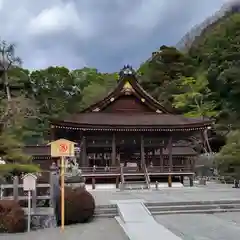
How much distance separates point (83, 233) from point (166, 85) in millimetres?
50537

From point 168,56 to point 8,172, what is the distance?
2158 inches

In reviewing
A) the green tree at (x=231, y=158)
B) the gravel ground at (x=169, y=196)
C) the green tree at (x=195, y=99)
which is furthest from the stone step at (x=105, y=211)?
the green tree at (x=195, y=99)

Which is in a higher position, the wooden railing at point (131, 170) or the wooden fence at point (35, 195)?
the wooden railing at point (131, 170)

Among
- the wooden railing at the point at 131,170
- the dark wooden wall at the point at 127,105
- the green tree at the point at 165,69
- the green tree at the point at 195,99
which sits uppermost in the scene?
the green tree at the point at 165,69

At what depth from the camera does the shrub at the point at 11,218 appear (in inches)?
479

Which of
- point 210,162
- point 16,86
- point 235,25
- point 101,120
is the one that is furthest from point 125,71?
point 235,25

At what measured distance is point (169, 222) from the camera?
506 inches

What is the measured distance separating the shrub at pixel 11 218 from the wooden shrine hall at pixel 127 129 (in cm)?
1504

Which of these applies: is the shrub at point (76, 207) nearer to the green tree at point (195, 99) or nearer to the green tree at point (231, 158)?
the green tree at point (231, 158)

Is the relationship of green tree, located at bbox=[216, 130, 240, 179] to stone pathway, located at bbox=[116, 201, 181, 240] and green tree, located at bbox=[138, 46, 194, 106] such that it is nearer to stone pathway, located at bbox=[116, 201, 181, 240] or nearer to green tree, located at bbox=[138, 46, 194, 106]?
stone pathway, located at bbox=[116, 201, 181, 240]

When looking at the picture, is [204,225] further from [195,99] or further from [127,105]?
[195,99]

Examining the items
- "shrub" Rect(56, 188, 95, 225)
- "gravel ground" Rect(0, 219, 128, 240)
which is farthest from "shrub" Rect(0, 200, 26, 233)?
"shrub" Rect(56, 188, 95, 225)

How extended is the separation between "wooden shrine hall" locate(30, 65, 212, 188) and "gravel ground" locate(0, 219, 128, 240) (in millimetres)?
14733

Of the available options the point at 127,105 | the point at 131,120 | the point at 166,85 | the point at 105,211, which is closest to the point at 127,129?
the point at 131,120
